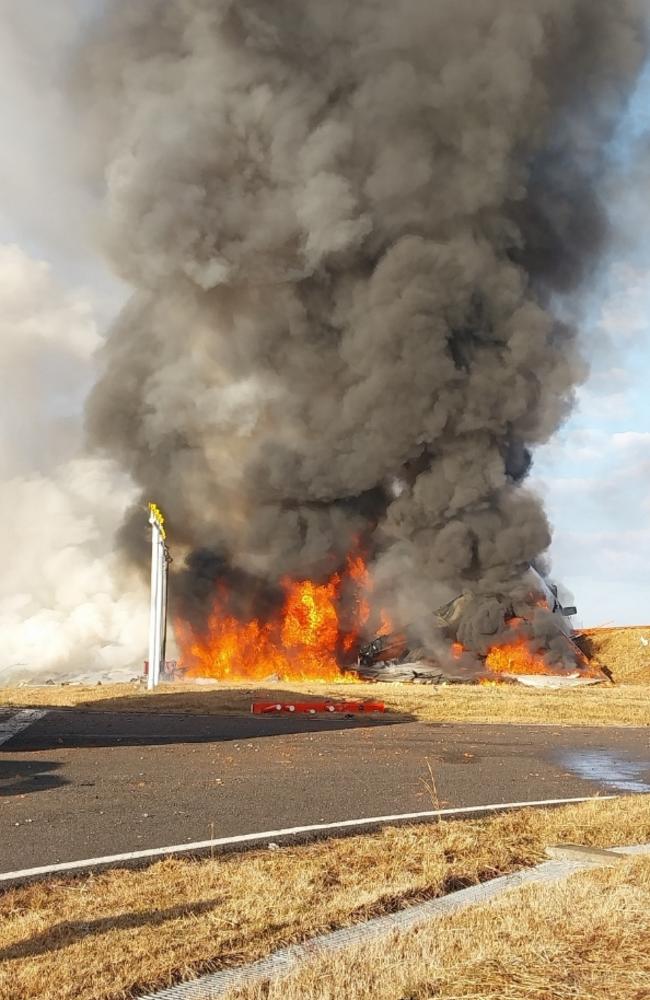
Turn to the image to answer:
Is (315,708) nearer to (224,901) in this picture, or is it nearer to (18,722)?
(18,722)

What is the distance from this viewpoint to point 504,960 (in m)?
4.02

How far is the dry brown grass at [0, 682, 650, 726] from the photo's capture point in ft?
69.5

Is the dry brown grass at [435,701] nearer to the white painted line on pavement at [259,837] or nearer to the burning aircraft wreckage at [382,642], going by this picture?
the burning aircraft wreckage at [382,642]

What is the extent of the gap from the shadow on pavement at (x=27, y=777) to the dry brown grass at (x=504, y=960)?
241 inches

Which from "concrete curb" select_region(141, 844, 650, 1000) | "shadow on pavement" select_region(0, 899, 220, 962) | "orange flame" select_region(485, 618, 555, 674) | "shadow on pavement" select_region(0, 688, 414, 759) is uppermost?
"orange flame" select_region(485, 618, 555, 674)

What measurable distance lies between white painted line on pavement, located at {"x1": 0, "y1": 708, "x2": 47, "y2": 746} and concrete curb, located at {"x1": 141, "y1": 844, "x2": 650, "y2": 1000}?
10.1 metres

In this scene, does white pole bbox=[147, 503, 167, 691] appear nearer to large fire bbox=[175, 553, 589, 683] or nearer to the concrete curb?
large fire bbox=[175, 553, 589, 683]

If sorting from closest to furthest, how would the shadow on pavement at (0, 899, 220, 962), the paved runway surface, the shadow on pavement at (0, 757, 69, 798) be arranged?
the shadow on pavement at (0, 899, 220, 962)
the paved runway surface
the shadow on pavement at (0, 757, 69, 798)

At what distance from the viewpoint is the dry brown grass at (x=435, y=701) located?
21.2 metres

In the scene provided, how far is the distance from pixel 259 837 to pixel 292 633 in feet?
123

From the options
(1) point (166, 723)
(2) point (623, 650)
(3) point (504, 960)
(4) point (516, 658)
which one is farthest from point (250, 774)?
(2) point (623, 650)

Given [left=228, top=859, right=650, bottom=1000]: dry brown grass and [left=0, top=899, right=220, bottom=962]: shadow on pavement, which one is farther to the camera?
[left=0, top=899, right=220, bottom=962]: shadow on pavement

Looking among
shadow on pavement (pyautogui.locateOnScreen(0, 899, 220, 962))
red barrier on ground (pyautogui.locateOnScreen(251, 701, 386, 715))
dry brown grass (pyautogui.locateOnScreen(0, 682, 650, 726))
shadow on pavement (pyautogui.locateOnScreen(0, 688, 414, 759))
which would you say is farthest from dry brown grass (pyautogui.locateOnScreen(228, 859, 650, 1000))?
red barrier on ground (pyautogui.locateOnScreen(251, 701, 386, 715))

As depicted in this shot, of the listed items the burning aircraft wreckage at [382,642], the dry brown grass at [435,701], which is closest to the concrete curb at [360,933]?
the dry brown grass at [435,701]
